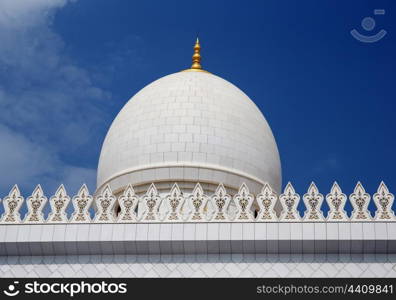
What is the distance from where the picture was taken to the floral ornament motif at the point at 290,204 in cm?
1119

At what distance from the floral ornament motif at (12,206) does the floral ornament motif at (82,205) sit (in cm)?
88

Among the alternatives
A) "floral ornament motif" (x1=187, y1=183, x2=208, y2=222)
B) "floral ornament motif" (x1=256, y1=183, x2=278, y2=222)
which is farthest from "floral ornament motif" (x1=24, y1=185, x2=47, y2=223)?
"floral ornament motif" (x1=256, y1=183, x2=278, y2=222)

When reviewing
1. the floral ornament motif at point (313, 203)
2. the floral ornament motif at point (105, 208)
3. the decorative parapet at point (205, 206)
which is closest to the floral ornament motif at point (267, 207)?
the decorative parapet at point (205, 206)

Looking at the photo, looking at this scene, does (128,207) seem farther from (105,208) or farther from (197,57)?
(197,57)

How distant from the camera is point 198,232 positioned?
11.2 metres

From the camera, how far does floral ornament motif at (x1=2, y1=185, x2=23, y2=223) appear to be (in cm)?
1170

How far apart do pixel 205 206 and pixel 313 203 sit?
65.5 inches

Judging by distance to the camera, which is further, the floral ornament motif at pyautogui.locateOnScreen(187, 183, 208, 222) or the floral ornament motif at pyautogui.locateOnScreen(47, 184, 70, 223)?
the floral ornament motif at pyautogui.locateOnScreen(47, 184, 70, 223)

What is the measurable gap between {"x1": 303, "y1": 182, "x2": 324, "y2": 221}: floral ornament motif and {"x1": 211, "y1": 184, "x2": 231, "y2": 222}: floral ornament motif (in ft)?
3.92

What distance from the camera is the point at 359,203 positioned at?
11211 millimetres

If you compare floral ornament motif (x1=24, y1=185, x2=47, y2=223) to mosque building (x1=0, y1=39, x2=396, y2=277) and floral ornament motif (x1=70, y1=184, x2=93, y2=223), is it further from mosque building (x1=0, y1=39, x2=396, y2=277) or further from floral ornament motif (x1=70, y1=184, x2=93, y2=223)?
floral ornament motif (x1=70, y1=184, x2=93, y2=223)

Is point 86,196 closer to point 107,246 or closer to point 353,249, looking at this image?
point 107,246

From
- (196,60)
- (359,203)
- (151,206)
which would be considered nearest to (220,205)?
(151,206)

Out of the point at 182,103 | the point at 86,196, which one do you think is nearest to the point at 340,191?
the point at 86,196
